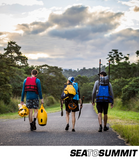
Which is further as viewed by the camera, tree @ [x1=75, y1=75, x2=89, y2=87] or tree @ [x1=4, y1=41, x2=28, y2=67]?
tree @ [x1=75, y1=75, x2=89, y2=87]

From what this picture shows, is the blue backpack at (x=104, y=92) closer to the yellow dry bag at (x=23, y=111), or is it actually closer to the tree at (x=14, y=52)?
the yellow dry bag at (x=23, y=111)

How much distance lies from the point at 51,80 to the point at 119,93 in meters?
23.8

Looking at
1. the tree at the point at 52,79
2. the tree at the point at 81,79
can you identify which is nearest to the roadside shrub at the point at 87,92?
the tree at the point at 81,79

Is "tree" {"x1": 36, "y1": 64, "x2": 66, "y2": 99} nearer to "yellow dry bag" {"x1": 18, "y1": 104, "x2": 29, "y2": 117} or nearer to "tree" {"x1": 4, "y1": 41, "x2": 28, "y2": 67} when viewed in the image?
"tree" {"x1": 4, "y1": 41, "x2": 28, "y2": 67}

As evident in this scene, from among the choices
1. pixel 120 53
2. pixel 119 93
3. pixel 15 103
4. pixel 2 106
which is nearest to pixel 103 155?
pixel 2 106

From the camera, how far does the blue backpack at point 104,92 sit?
23.6ft

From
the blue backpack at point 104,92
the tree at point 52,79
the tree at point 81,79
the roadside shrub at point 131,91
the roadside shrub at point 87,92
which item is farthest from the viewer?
the tree at point 81,79

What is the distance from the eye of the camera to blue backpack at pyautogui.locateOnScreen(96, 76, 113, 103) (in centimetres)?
719

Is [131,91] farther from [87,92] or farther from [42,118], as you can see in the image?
[87,92]

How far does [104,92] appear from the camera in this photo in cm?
721

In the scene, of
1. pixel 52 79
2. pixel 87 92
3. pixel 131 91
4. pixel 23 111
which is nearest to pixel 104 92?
pixel 23 111

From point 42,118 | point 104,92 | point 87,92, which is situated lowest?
point 87,92

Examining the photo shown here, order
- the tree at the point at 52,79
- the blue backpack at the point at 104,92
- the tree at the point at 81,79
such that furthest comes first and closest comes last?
1. the tree at the point at 81,79
2. the tree at the point at 52,79
3. the blue backpack at the point at 104,92

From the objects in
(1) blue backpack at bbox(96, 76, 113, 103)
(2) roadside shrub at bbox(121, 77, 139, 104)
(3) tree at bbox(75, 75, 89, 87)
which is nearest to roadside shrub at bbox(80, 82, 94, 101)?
(3) tree at bbox(75, 75, 89, 87)
